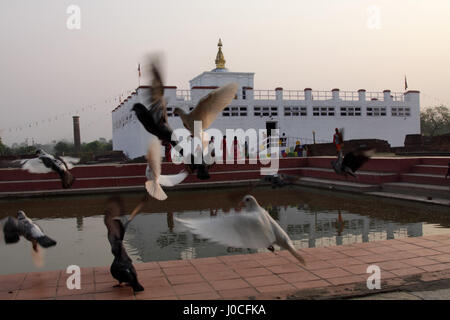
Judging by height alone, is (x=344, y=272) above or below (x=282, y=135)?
below

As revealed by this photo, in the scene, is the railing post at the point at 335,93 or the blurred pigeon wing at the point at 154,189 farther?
the railing post at the point at 335,93

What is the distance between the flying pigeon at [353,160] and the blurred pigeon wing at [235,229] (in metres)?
0.87

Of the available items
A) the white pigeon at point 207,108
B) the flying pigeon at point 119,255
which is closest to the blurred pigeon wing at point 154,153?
the white pigeon at point 207,108

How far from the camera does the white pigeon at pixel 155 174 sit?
226 centimetres

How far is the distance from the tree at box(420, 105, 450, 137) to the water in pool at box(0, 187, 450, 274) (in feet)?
155

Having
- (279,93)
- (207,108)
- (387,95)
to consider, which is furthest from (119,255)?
(387,95)

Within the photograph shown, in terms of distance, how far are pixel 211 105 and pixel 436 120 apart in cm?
5666

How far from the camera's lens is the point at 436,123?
5222 cm

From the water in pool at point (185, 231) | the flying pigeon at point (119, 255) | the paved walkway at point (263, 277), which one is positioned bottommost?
the water in pool at point (185, 231)

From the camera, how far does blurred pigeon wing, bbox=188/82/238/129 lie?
2.47 meters

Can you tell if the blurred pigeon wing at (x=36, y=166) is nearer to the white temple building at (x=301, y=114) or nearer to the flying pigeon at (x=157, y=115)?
the flying pigeon at (x=157, y=115)
